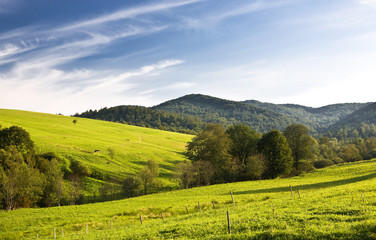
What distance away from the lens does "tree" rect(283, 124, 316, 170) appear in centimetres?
7294

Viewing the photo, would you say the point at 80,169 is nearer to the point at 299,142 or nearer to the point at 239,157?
→ the point at 239,157

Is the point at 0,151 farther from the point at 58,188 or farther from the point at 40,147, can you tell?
the point at 40,147

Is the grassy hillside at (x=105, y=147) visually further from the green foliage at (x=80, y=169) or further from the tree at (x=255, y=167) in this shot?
the tree at (x=255, y=167)

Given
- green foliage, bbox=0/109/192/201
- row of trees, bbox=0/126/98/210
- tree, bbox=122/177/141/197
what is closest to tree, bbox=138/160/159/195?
tree, bbox=122/177/141/197

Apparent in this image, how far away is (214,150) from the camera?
212 ft

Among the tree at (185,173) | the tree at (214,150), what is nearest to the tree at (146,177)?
the tree at (185,173)

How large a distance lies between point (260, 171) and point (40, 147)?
67225mm

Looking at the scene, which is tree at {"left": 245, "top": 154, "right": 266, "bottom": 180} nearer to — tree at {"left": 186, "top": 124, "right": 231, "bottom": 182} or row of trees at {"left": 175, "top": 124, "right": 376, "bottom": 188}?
row of trees at {"left": 175, "top": 124, "right": 376, "bottom": 188}

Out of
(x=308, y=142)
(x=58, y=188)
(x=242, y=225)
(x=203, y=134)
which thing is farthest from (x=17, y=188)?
(x=308, y=142)

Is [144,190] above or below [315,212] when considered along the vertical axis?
below

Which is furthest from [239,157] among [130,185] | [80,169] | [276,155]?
[80,169]

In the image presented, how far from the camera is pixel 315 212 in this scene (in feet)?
54.8

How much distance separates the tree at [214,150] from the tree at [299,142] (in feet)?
74.7

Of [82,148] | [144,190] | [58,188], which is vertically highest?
[82,148]
